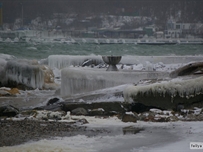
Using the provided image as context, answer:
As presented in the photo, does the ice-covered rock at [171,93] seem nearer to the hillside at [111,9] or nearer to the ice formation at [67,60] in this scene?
the hillside at [111,9]

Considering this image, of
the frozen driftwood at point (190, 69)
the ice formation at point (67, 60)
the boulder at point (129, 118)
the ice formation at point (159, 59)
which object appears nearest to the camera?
the boulder at point (129, 118)

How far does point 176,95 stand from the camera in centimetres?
698

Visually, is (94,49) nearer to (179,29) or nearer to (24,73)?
(179,29)

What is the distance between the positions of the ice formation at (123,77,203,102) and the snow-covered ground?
0.90 metres

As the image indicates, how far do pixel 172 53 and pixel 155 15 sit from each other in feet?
4.11

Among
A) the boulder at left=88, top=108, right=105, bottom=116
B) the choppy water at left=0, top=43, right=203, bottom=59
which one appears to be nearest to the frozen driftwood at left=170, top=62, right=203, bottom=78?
the choppy water at left=0, top=43, right=203, bottom=59

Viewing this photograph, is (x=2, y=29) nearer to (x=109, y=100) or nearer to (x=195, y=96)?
(x=109, y=100)

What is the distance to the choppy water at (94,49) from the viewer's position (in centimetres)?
786

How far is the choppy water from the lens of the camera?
309 inches

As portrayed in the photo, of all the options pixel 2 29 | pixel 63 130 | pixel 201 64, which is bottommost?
pixel 63 130

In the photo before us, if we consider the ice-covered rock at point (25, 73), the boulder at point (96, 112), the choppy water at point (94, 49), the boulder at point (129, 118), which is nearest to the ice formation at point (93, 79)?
the choppy water at point (94, 49)

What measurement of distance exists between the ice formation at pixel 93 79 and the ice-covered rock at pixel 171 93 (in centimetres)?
88

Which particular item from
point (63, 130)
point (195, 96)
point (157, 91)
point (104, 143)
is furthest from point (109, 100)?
point (104, 143)

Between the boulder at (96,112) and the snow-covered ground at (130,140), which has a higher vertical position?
the snow-covered ground at (130,140)
